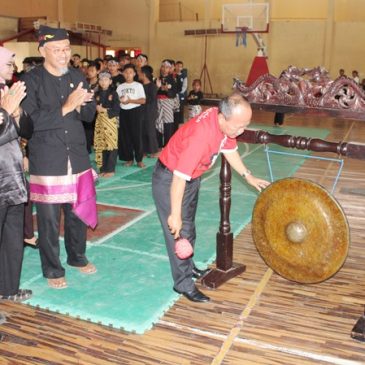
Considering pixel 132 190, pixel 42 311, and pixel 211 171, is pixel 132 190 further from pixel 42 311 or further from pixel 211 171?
pixel 42 311

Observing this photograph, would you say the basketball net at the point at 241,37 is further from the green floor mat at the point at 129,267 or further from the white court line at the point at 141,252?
the white court line at the point at 141,252

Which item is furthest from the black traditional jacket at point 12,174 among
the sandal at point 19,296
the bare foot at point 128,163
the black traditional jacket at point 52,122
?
the bare foot at point 128,163

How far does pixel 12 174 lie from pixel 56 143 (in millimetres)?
498

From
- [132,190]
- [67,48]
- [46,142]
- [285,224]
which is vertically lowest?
[132,190]

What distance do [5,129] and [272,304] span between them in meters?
2.06

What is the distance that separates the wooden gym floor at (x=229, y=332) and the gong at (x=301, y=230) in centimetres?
29

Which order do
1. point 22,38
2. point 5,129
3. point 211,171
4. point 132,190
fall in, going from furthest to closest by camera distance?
point 22,38
point 211,171
point 132,190
point 5,129

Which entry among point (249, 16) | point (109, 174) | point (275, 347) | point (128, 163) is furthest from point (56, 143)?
point (249, 16)

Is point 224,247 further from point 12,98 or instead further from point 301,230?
point 12,98

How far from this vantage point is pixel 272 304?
3342 millimetres

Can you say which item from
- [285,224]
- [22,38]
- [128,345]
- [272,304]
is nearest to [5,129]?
[128,345]

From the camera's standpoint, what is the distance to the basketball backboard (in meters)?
18.5

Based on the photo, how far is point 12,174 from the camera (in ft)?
9.57

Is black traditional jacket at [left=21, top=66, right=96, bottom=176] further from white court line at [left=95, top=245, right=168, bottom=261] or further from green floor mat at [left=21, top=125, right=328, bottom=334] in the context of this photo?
white court line at [left=95, top=245, right=168, bottom=261]
